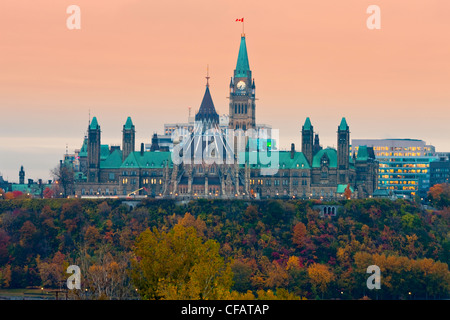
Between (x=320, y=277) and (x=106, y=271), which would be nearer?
(x=106, y=271)

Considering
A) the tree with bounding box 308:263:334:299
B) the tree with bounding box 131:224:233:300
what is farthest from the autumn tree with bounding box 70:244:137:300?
the tree with bounding box 308:263:334:299

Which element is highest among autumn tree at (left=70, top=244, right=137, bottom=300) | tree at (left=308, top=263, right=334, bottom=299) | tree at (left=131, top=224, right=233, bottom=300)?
tree at (left=131, top=224, right=233, bottom=300)

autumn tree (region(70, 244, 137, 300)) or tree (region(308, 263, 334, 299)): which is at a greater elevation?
autumn tree (region(70, 244, 137, 300))

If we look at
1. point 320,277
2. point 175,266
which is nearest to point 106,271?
point 175,266

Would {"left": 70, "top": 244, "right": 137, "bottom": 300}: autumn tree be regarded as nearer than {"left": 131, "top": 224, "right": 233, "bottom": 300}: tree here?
No

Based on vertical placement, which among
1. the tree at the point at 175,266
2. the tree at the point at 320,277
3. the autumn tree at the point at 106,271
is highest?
the tree at the point at 175,266

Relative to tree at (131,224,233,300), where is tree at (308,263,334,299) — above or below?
below

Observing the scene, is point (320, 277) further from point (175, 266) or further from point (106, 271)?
point (175, 266)

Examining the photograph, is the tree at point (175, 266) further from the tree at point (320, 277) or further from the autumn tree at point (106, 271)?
the tree at point (320, 277)

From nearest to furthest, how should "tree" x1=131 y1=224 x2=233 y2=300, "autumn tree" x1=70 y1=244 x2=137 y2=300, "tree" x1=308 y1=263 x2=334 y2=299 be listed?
"tree" x1=131 y1=224 x2=233 y2=300 < "autumn tree" x1=70 y1=244 x2=137 y2=300 < "tree" x1=308 y1=263 x2=334 y2=299

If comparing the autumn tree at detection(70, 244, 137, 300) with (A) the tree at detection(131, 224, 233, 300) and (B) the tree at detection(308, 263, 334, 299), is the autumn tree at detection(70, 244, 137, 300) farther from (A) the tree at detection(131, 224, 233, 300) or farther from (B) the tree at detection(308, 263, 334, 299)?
(B) the tree at detection(308, 263, 334, 299)

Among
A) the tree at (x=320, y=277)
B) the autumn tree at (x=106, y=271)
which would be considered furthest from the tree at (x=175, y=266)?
the tree at (x=320, y=277)

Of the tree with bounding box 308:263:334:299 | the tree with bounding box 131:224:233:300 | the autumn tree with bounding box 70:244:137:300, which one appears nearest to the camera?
the tree with bounding box 131:224:233:300
